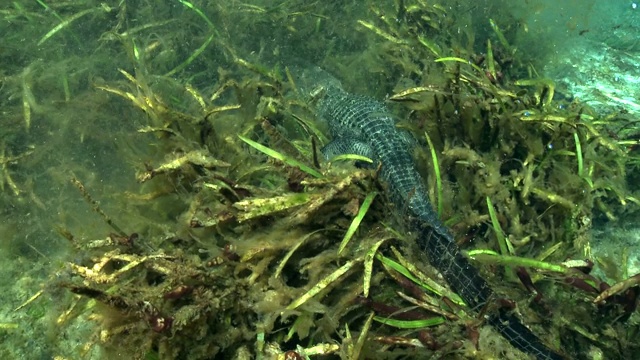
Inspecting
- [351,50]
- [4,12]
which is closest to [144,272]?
[351,50]

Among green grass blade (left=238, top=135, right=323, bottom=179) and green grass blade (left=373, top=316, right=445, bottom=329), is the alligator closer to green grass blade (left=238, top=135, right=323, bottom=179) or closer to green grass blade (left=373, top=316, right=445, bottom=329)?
green grass blade (left=373, top=316, right=445, bottom=329)

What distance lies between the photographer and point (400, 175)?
387cm

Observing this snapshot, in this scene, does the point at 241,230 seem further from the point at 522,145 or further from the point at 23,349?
the point at 522,145

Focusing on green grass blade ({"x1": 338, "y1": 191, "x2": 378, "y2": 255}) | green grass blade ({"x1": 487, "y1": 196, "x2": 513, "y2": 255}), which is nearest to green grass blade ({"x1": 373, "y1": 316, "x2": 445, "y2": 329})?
green grass blade ({"x1": 338, "y1": 191, "x2": 378, "y2": 255})

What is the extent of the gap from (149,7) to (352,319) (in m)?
5.71

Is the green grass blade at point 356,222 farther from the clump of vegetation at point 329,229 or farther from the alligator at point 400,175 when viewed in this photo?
the alligator at point 400,175

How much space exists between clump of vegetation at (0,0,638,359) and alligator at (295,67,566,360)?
0.38 ft

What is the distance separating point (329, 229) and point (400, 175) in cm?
117

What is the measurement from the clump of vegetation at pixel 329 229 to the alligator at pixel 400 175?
116mm

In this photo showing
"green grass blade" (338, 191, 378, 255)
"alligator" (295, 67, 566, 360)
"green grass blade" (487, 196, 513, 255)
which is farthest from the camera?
"green grass blade" (487, 196, 513, 255)

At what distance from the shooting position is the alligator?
255 centimetres

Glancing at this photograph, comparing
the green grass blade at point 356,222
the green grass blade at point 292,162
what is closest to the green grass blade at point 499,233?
the green grass blade at point 356,222

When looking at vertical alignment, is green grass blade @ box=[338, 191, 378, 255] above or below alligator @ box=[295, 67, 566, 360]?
above

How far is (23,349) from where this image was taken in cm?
324
